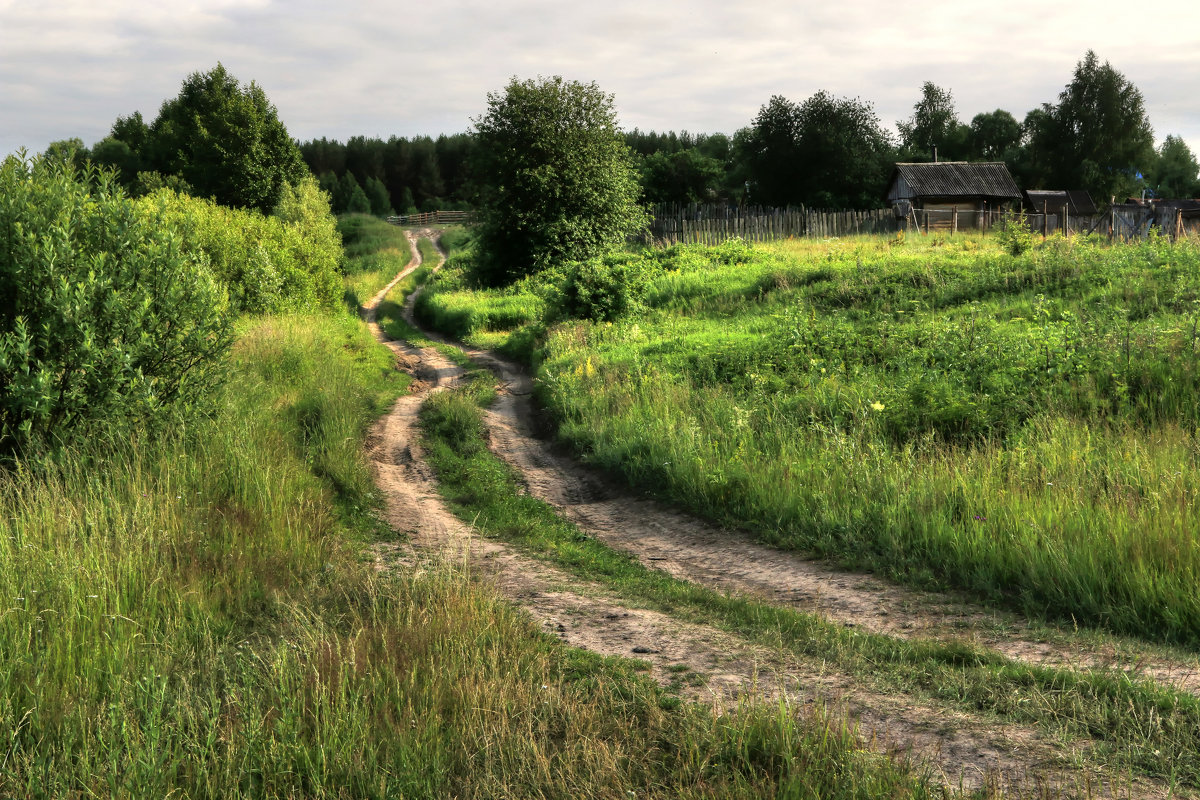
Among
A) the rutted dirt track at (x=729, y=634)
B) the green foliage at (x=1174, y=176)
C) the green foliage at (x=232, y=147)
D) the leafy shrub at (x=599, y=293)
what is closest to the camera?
the rutted dirt track at (x=729, y=634)

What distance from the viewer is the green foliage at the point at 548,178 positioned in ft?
93.0

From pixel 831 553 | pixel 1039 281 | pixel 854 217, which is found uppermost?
pixel 854 217

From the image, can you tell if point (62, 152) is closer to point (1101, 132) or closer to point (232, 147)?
point (232, 147)

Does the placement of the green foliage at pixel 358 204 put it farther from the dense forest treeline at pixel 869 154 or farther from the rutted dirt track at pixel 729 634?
the rutted dirt track at pixel 729 634

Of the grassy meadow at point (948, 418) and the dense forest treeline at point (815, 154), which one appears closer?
the grassy meadow at point (948, 418)

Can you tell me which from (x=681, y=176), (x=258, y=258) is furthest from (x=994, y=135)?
(x=258, y=258)

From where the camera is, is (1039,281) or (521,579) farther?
(1039,281)

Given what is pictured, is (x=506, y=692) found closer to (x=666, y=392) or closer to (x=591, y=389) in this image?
(x=666, y=392)

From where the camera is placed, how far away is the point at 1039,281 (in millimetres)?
14695

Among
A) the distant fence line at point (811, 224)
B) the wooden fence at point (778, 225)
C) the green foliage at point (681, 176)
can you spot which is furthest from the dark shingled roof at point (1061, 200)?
the wooden fence at point (778, 225)

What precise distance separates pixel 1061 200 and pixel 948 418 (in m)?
52.5

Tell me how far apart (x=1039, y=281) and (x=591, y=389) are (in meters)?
9.13

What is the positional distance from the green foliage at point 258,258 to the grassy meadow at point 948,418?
699 centimetres

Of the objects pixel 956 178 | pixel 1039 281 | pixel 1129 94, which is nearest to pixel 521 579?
pixel 1039 281
